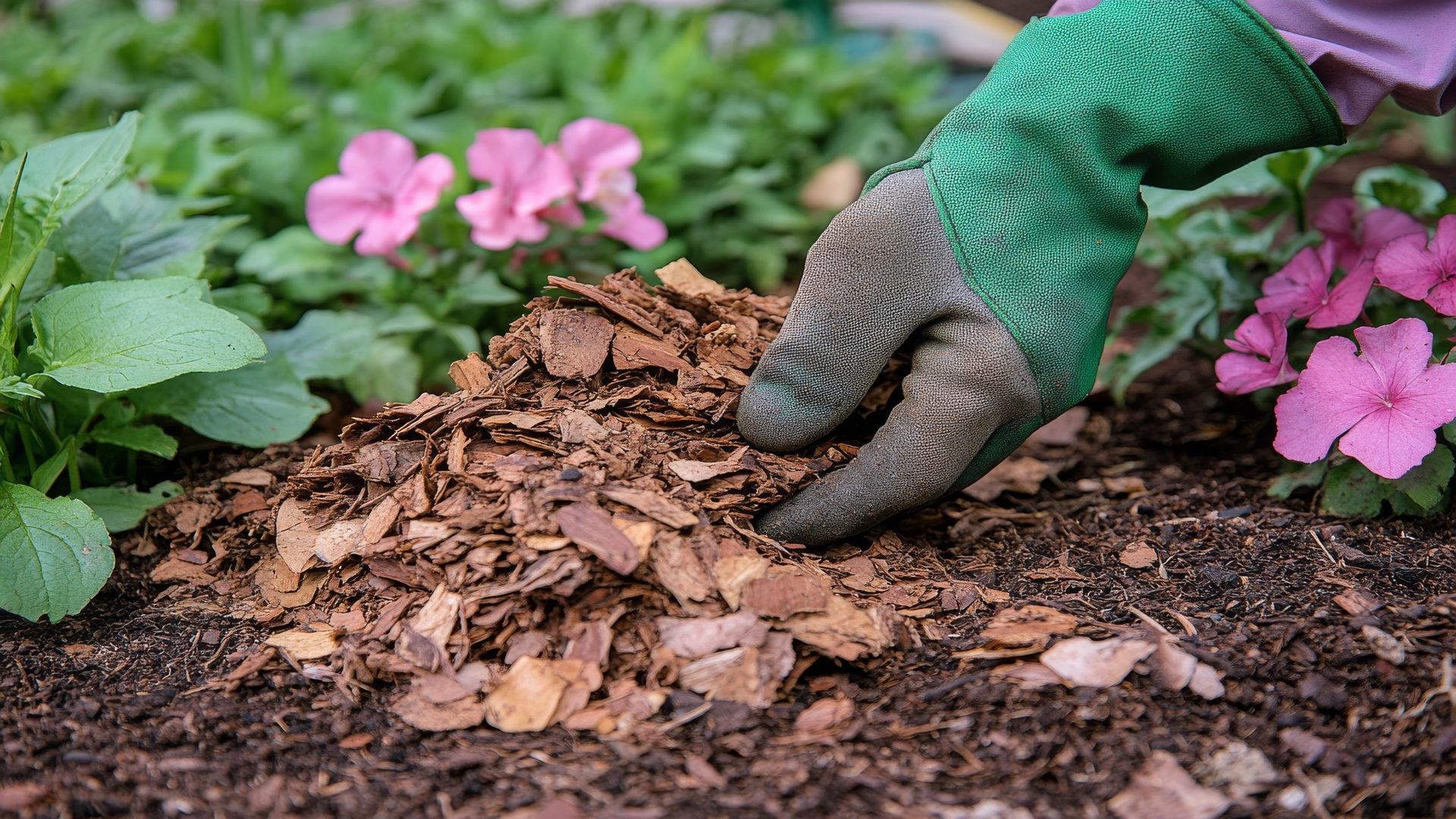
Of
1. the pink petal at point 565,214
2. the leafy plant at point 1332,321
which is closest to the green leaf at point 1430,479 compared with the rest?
the leafy plant at point 1332,321

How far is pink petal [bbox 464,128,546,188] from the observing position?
237cm

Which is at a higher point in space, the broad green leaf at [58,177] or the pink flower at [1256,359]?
the broad green leaf at [58,177]

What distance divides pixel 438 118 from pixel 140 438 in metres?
1.75

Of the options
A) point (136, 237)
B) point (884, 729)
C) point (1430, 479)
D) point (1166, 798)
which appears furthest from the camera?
point (136, 237)

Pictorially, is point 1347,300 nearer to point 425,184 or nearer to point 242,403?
point 425,184

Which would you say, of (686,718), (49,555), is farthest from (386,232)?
(686,718)

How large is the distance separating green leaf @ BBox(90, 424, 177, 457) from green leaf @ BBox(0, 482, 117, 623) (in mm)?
205

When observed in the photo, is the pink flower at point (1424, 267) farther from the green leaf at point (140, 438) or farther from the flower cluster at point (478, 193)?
the green leaf at point (140, 438)

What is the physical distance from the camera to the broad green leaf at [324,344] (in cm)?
218

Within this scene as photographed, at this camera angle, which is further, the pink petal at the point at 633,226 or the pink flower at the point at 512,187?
the pink petal at the point at 633,226

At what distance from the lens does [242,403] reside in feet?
6.56

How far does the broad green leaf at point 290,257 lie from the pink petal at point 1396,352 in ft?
7.00

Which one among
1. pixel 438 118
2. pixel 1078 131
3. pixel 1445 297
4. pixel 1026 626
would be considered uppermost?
pixel 1078 131

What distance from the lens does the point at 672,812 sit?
124cm
